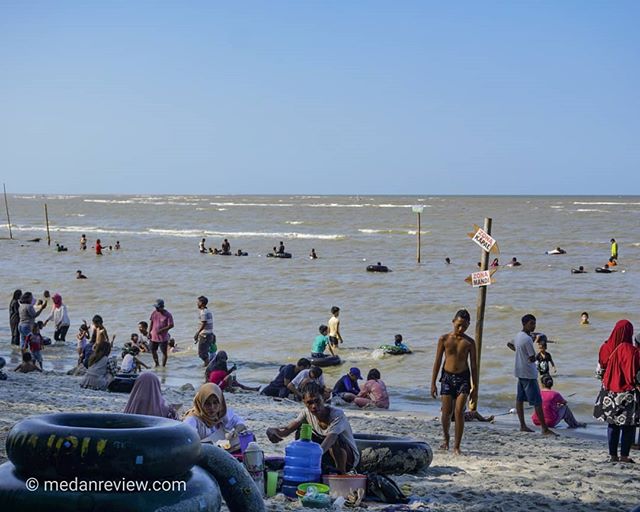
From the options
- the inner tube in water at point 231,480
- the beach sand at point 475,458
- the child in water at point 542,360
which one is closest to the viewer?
the inner tube in water at point 231,480

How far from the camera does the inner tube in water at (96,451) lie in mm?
4945

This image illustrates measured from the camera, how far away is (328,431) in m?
7.57

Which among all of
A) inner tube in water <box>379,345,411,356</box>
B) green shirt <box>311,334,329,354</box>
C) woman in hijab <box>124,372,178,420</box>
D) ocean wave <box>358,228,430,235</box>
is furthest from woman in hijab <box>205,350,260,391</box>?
ocean wave <box>358,228,430,235</box>

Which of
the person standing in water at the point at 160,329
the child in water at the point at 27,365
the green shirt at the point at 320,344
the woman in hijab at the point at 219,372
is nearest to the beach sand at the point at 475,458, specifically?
the woman in hijab at the point at 219,372

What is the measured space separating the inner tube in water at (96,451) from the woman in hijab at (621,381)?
18.3 feet

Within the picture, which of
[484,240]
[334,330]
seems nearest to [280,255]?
[334,330]

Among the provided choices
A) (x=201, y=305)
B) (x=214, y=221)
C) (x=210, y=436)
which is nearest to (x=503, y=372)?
(x=201, y=305)

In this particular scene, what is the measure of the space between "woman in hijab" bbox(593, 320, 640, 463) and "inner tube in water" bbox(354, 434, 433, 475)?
2097mm

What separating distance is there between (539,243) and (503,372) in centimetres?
4214

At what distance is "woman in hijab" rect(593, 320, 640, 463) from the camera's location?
923cm

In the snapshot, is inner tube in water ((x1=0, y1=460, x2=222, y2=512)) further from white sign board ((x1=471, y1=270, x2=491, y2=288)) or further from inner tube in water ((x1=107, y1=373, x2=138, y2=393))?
inner tube in water ((x1=107, y1=373, x2=138, y2=393))

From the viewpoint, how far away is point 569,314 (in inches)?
1034

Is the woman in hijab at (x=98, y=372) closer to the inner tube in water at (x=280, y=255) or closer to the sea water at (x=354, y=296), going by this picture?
the sea water at (x=354, y=296)

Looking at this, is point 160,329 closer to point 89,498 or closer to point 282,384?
point 282,384
